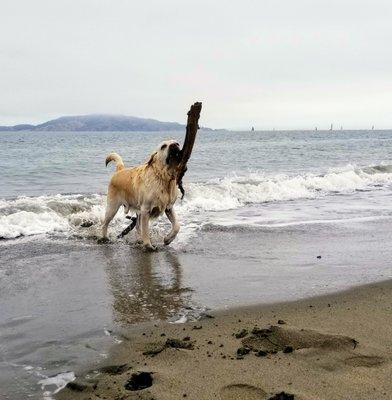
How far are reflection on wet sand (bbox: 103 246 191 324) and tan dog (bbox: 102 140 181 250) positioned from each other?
1.53 feet

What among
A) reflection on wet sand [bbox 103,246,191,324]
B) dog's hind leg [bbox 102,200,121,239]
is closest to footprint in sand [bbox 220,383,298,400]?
reflection on wet sand [bbox 103,246,191,324]

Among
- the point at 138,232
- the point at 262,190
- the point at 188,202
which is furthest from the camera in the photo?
the point at 262,190

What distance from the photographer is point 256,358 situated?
3818mm

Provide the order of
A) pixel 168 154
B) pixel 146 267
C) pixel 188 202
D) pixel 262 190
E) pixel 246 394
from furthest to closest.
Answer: pixel 262 190
pixel 188 202
pixel 168 154
pixel 146 267
pixel 246 394

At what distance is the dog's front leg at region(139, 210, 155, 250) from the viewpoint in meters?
8.20

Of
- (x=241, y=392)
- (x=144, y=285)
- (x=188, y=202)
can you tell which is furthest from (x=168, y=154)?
(x=188, y=202)

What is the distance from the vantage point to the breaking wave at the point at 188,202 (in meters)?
10.0

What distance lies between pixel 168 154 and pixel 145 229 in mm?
1233

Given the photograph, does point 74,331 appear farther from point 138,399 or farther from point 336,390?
point 336,390

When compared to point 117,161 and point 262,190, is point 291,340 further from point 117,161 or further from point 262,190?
point 262,190

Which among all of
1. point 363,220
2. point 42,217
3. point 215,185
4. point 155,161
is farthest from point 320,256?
point 215,185

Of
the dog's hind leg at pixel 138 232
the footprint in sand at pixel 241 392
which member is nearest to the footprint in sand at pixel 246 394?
the footprint in sand at pixel 241 392

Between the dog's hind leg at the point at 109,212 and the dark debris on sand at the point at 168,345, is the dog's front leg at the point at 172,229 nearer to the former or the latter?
the dog's hind leg at the point at 109,212

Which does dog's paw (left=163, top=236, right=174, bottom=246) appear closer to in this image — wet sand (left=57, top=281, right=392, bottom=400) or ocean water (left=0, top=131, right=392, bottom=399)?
ocean water (left=0, top=131, right=392, bottom=399)
